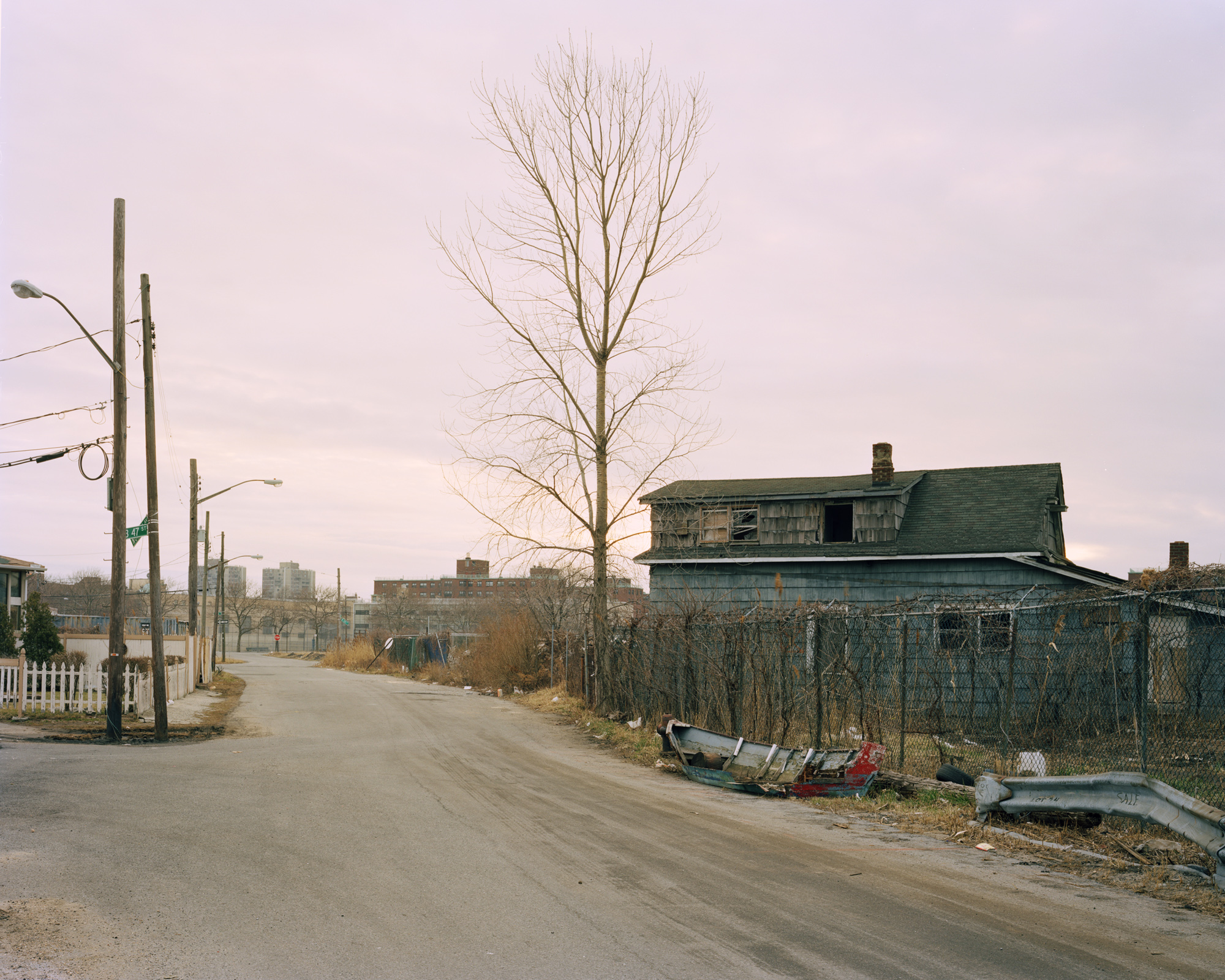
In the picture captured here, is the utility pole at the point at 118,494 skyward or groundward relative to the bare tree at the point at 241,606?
skyward

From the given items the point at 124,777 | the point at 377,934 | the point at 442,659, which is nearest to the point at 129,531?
the point at 124,777

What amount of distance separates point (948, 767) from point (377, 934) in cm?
755

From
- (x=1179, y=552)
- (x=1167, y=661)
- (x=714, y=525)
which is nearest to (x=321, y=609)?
(x=714, y=525)

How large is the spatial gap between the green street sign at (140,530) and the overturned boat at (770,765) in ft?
37.3

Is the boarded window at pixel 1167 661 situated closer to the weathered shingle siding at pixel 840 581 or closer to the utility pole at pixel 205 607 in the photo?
the weathered shingle siding at pixel 840 581

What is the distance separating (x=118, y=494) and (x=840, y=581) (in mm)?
17349

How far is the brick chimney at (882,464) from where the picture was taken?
2658 cm

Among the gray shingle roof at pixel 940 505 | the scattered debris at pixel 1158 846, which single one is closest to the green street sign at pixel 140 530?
the gray shingle roof at pixel 940 505

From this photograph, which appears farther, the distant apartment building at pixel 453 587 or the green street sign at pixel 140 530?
the distant apartment building at pixel 453 587

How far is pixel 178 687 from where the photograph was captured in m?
25.9

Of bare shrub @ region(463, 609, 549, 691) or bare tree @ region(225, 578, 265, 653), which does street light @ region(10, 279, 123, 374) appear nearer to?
bare shrub @ region(463, 609, 549, 691)

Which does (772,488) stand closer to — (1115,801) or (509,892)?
(1115,801)

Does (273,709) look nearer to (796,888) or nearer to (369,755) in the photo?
(369,755)

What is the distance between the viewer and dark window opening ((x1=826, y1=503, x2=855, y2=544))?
2712 centimetres
